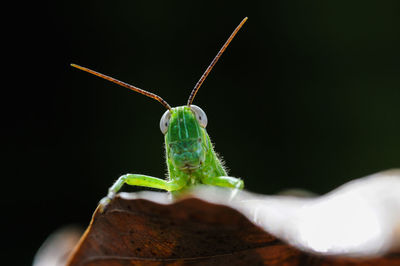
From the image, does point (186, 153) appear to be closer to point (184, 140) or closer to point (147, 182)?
point (184, 140)

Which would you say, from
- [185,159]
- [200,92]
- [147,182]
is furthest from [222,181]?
[200,92]

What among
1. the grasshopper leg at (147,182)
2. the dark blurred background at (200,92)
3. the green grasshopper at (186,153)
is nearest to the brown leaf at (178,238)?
the grasshopper leg at (147,182)

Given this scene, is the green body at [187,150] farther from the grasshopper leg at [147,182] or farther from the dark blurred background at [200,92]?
the dark blurred background at [200,92]

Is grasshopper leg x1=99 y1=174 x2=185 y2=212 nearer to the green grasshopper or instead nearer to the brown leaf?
the green grasshopper

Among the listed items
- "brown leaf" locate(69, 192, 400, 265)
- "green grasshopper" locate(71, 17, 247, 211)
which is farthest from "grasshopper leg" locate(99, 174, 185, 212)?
"brown leaf" locate(69, 192, 400, 265)

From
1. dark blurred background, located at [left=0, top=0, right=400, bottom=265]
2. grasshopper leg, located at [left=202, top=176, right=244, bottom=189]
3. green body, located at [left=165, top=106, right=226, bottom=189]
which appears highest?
dark blurred background, located at [left=0, top=0, right=400, bottom=265]

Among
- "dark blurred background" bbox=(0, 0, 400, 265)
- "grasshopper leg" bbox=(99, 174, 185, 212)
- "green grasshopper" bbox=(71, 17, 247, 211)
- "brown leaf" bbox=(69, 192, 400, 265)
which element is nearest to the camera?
"brown leaf" bbox=(69, 192, 400, 265)

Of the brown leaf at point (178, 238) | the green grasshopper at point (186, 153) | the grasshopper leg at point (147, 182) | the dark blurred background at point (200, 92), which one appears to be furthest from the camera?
the dark blurred background at point (200, 92)
